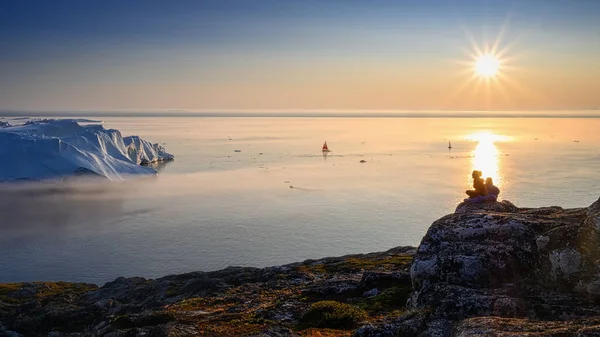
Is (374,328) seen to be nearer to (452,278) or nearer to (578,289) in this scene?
(452,278)

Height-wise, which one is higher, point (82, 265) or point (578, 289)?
point (578, 289)

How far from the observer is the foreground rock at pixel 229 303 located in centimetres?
1469

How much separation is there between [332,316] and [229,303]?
7470 mm

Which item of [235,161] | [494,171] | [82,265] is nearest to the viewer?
[82,265]

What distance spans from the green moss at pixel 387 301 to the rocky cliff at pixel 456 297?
0.04 metres

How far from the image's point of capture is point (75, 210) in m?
64.9

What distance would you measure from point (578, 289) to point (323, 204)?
5433 centimetres

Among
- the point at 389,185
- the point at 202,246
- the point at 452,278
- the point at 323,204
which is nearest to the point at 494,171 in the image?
the point at 389,185

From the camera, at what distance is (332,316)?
1444cm

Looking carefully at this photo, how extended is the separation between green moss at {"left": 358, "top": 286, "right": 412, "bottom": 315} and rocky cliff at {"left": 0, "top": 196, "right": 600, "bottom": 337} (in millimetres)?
35

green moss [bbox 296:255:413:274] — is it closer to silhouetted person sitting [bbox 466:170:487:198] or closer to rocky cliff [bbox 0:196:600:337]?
rocky cliff [bbox 0:196:600:337]

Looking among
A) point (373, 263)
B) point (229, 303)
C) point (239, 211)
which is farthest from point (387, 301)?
point (239, 211)

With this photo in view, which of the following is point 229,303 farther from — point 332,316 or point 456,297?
point 456,297

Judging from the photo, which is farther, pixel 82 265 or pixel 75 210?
pixel 75 210
